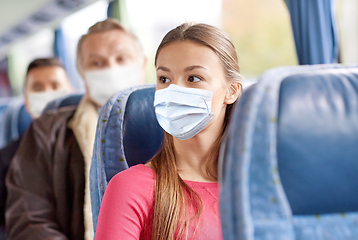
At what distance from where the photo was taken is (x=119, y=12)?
4391 mm

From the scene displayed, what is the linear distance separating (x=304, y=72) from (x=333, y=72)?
6cm

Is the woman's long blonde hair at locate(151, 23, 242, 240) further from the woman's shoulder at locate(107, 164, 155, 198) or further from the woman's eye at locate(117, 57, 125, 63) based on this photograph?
the woman's eye at locate(117, 57, 125, 63)

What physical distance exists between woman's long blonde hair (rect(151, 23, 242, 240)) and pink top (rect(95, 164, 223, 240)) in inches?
1.1

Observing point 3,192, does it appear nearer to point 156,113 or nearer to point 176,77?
point 156,113

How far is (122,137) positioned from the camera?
1.29 metres

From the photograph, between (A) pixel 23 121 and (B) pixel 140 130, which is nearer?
(B) pixel 140 130

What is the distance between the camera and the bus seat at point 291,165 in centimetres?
60

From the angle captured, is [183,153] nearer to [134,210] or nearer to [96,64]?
[134,210]

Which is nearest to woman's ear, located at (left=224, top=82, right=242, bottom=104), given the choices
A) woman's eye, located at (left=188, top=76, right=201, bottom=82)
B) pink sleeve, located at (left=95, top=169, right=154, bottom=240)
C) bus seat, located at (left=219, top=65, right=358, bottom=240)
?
woman's eye, located at (left=188, top=76, right=201, bottom=82)

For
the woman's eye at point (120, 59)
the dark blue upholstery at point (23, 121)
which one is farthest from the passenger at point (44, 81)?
the woman's eye at point (120, 59)

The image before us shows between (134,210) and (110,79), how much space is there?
1.37 m

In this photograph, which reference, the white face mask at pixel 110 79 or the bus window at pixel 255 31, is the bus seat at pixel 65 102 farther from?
the bus window at pixel 255 31

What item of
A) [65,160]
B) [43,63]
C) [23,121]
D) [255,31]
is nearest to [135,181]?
[65,160]

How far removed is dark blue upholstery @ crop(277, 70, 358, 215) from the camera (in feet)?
1.98
